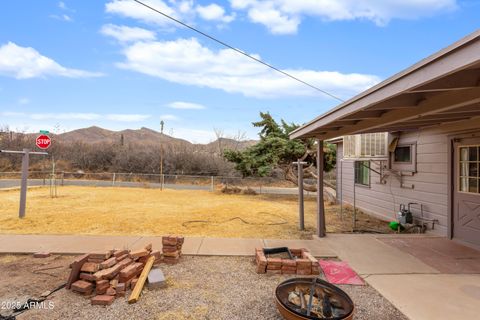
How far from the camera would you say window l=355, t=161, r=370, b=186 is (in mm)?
8773

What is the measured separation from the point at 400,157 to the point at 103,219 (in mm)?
7800

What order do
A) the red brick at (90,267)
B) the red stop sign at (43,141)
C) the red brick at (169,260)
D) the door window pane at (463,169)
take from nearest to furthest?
the red brick at (90,267)
the red brick at (169,260)
the door window pane at (463,169)
the red stop sign at (43,141)

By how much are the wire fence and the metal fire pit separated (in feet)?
37.8

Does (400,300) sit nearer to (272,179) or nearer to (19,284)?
(19,284)

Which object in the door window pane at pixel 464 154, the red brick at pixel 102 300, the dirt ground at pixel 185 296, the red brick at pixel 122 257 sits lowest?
the dirt ground at pixel 185 296

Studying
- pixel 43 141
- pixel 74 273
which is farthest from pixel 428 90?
pixel 43 141

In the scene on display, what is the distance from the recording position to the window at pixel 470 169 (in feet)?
15.5

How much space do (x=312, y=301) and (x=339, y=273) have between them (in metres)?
1.23

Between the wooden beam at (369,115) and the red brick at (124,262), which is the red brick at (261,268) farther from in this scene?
the wooden beam at (369,115)

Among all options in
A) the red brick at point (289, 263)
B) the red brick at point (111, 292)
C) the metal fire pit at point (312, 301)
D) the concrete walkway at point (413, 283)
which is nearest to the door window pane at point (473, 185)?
the concrete walkway at point (413, 283)

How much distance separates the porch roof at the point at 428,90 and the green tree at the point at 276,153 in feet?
24.6

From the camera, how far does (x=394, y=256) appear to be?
4.29 meters

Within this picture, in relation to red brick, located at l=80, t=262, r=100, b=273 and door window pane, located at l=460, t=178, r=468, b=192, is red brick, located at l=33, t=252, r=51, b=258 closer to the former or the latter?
red brick, located at l=80, t=262, r=100, b=273

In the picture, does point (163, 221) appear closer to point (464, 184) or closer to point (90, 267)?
point (90, 267)
